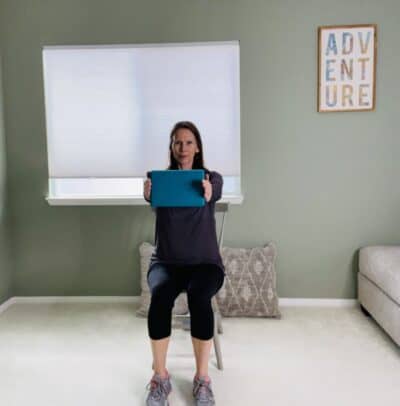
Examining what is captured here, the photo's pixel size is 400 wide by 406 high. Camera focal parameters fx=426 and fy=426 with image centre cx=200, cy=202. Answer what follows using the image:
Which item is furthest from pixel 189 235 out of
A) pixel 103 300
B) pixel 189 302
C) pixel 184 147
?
pixel 103 300

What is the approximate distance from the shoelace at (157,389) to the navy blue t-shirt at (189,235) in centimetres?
51

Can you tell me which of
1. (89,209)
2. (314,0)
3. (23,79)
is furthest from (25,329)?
(314,0)

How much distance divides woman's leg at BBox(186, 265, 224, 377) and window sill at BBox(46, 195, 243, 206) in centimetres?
102

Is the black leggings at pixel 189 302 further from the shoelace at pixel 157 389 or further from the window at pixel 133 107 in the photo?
the window at pixel 133 107

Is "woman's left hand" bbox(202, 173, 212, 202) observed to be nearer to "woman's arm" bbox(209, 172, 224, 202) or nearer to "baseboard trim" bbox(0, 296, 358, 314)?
"woman's arm" bbox(209, 172, 224, 202)

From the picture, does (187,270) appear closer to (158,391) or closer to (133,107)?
(158,391)

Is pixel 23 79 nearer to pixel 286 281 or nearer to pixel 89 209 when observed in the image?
pixel 89 209

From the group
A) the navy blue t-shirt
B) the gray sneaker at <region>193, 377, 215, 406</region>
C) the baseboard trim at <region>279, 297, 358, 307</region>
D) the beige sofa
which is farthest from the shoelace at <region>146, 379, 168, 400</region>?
the baseboard trim at <region>279, 297, 358, 307</region>

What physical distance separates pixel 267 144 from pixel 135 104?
0.91 m

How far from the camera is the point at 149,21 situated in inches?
110

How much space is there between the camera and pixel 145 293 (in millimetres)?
2783

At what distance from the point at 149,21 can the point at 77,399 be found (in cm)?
225

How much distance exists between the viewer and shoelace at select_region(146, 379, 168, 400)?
1.76 meters

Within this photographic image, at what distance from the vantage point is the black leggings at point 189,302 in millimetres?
1782
